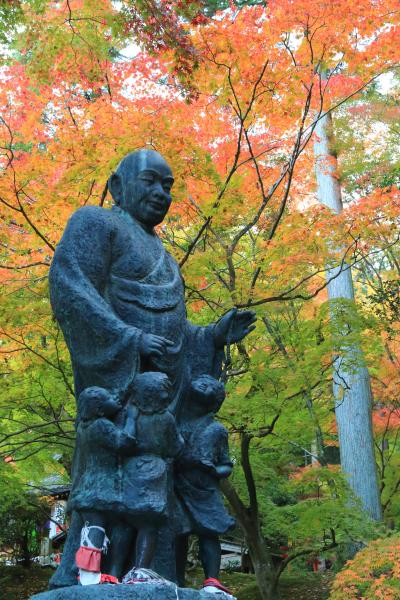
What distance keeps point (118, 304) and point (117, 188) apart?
0.88 metres

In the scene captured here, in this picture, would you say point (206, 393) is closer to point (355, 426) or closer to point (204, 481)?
point (204, 481)

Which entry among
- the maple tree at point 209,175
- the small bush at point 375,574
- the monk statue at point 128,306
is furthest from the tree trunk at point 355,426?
the monk statue at point 128,306

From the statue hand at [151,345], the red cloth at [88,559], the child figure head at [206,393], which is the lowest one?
the red cloth at [88,559]

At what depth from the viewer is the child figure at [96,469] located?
336 cm

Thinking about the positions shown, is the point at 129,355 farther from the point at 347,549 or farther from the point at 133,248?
the point at 347,549

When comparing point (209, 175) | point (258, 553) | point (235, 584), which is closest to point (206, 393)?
point (209, 175)

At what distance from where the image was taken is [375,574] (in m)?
8.11

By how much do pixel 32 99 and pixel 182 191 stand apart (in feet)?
10.3

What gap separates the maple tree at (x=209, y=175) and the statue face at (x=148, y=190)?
2.99 meters

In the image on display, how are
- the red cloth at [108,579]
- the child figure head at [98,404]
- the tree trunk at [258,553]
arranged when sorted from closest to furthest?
the red cloth at [108,579]
the child figure head at [98,404]
the tree trunk at [258,553]

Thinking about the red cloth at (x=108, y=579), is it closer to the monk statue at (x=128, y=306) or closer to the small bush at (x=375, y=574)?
the monk statue at (x=128, y=306)

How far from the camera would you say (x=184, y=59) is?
7.56m

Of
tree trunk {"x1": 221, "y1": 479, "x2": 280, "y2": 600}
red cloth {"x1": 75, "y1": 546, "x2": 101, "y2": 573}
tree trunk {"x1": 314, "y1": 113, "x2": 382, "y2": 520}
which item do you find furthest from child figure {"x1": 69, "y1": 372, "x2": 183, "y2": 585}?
tree trunk {"x1": 314, "y1": 113, "x2": 382, "y2": 520}

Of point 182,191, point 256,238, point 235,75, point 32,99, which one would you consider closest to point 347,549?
point 256,238
